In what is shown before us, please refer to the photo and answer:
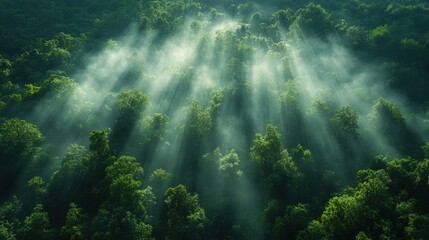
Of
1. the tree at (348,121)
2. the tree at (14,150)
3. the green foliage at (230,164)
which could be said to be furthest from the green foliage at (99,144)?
the tree at (348,121)

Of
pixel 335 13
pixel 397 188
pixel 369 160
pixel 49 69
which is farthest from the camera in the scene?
pixel 335 13

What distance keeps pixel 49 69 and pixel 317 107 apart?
88.5 m

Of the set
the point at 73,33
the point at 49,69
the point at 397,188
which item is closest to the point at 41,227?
the point at 397,188

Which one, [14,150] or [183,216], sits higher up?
[14,150]

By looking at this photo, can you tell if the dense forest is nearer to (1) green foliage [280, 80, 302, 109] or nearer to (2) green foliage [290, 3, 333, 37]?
(1) green foliage [280, 80, 302, 109]

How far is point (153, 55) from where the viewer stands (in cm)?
14488

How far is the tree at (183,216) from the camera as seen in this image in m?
70.7

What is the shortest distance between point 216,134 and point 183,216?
28660mm

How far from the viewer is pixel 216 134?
96.8 m

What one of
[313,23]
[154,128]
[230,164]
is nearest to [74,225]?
[154,128]

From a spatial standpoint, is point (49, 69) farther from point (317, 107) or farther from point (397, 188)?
point (397, 188)

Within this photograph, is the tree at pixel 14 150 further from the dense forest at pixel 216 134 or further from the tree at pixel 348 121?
the tree at pixel 348 121

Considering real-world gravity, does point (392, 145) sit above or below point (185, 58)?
below

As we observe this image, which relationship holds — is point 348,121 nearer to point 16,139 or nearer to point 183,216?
point 183,216
